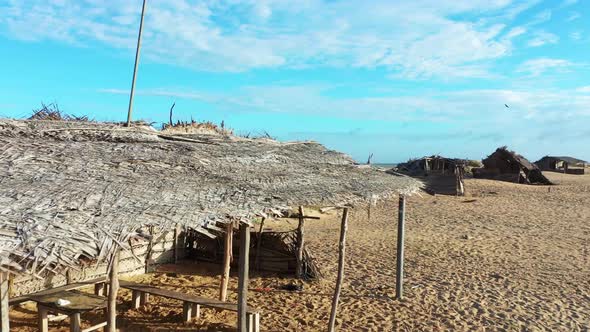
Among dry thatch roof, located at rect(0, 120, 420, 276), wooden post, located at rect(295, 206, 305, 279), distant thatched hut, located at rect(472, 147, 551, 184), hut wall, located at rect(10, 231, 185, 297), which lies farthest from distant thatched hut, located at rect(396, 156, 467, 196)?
dry thatch roof, located at rect(0, 120, 420, 276)

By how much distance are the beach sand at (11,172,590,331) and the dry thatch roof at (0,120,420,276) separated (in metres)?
1.91

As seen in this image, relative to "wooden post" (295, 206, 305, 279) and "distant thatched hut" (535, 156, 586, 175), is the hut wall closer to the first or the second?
"wooden post" (295, 206, 305, 279)

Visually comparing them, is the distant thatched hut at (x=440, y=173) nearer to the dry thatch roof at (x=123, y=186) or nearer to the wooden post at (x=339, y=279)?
the wooden post at (x=339, y=279)

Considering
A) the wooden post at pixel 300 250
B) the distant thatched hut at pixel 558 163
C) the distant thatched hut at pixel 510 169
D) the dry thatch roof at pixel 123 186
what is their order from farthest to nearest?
1. the distant thatched hut at pixel 558 163
2. the distant thatched hut at pixel 510 169
3. the wooden post at pixel 300 250
4. the dry thatch roof at pixel 123 186

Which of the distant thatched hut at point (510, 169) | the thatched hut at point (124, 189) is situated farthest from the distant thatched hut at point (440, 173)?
the thatched hut at point (124, 189)

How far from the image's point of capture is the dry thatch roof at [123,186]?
3.16 metres

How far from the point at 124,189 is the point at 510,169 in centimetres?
3047

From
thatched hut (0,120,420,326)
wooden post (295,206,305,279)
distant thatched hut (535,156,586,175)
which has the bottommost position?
wooden post (295,206,305,279)

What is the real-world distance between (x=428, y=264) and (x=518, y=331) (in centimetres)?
376

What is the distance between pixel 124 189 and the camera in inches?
163

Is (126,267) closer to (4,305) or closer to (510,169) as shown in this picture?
(4,305)

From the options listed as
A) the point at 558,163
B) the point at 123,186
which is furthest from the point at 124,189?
the point at 558,163

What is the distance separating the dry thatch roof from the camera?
3.16 m

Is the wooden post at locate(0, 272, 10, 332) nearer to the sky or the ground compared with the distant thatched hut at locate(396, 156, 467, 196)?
nearer to the ground
